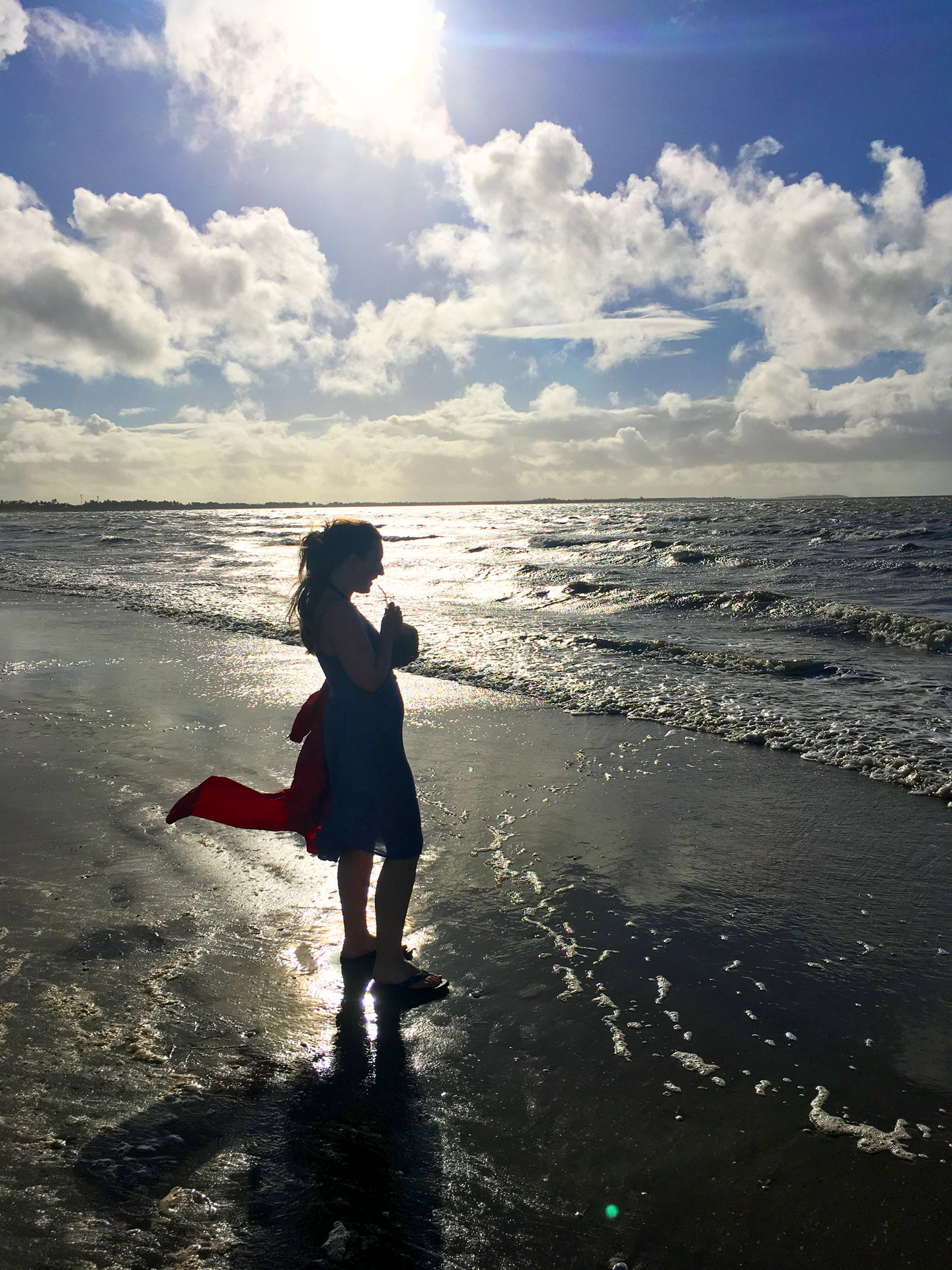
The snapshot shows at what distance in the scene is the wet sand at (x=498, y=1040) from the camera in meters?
1.92

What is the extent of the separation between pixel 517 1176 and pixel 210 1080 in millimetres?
967

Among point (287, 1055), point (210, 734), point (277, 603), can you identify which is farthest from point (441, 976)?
point (277, 603)

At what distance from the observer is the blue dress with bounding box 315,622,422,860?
3.09 m

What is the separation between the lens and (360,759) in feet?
10.1

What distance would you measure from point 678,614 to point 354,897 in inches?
494

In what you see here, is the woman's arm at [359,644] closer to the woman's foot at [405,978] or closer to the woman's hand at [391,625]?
the woman's hand at [391,625]

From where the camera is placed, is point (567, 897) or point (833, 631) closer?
point (567, 897)

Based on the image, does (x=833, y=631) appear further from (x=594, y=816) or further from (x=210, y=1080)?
(x=210, y=1080)

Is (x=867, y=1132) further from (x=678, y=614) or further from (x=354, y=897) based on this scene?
(x=678, y=614)

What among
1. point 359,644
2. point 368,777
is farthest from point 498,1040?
point 359,644

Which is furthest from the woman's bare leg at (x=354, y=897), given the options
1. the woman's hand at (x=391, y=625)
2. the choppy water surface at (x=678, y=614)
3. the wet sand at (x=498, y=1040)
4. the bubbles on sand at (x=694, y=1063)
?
the choppy water surface at (x=678, y=614)

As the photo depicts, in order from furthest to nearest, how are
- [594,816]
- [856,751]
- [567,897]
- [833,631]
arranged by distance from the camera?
[833,631] → [856,751] → [594,816] → [567,897]

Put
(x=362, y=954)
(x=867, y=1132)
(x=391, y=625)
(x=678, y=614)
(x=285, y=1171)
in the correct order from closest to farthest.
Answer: (x=285, y=1171) < (x=867, y=1132) < (x=391, y=625) < (x=362, y=954) < (x=678, y=614)

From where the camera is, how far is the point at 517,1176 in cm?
206
